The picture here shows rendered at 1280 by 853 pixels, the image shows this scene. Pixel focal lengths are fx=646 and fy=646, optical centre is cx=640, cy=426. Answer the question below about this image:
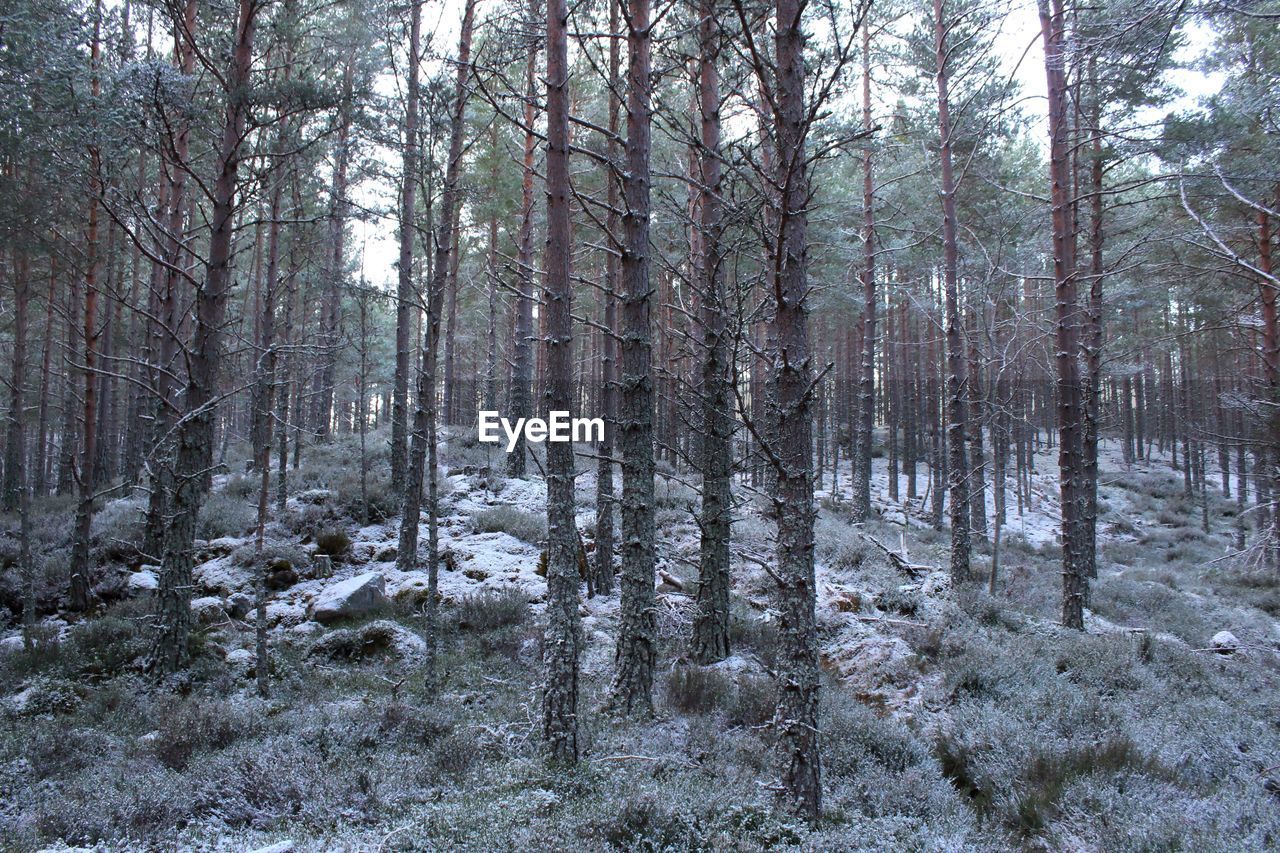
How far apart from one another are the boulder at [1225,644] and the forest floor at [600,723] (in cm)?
11

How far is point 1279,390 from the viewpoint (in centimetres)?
776

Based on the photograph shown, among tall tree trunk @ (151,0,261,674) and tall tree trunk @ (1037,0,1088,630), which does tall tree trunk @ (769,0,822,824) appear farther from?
tall tree trunk @ (1037,0,1088,630)

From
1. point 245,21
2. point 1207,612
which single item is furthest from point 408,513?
point 1207,612

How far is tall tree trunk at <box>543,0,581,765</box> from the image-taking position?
4930 mm

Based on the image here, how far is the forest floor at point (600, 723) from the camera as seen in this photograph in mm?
3994

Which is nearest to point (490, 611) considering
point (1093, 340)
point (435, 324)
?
point (435, 324)

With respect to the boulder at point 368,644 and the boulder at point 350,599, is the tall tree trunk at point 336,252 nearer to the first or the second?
the boulder at point 350,599

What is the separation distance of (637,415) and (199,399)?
5030 millimetres

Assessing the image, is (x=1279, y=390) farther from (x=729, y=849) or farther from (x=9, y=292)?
(x=9, y=292)

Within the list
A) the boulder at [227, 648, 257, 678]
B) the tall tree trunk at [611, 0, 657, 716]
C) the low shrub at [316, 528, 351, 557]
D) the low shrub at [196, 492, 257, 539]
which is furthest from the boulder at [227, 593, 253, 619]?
the tall tree trunk at [611, 0, 657, 716]

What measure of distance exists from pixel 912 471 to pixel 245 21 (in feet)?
85.2

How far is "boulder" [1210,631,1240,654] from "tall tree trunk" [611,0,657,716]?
30.4 ft

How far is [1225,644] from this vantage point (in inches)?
386

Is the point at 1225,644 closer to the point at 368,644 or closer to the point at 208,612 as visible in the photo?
the point at 368,644
